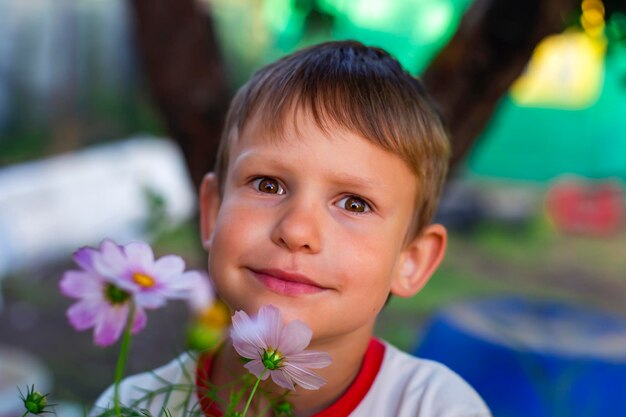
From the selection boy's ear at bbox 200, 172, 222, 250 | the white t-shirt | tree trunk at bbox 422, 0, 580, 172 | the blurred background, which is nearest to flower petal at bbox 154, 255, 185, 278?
the white t-shirt

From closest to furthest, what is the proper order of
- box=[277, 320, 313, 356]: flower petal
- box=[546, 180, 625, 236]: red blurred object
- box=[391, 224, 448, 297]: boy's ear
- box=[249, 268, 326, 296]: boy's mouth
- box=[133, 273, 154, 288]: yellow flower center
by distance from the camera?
box=[277, 320, 313, 356]: flower petal
box=[133, 273, 154, 288]: yellow flower center
box=[249, 268, 326, 296]: boy's mouth
box=[391, 224, 448, 297]: boy's ear
box=[546, 180, 625, 236]: red blurred object

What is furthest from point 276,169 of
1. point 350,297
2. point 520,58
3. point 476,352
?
point 476,352

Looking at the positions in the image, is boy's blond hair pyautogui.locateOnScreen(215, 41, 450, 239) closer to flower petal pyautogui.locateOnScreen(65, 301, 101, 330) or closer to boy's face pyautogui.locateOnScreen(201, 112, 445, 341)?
boy's face pyautogui.locateOnScreen(201, 112, 445, 341)

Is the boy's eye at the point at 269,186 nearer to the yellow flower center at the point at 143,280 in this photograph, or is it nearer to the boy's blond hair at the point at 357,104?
the boy's blond hair at the point at 357,104

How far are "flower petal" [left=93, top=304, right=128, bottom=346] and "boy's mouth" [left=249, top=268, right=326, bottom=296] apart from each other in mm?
166

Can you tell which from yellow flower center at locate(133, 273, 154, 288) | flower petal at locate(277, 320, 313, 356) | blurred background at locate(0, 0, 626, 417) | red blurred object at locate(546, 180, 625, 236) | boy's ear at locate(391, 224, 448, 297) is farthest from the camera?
red blurred object at locate(546, 180, 625, 236)

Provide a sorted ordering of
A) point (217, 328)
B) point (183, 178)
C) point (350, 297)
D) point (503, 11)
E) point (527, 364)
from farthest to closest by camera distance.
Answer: point (183, 178) < point (217, 328) < point (527, 364) < point (503, 11) < point (350, 297)

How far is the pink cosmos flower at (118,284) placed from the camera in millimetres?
915

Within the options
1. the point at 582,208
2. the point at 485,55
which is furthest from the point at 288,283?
the point at 582,208

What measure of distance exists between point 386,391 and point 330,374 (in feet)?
0.26

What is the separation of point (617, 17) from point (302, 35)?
878 mm

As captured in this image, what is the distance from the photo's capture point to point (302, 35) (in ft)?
8.49

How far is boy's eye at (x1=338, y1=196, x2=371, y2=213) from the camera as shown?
109 cm

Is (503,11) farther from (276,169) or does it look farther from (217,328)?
(217,328)
